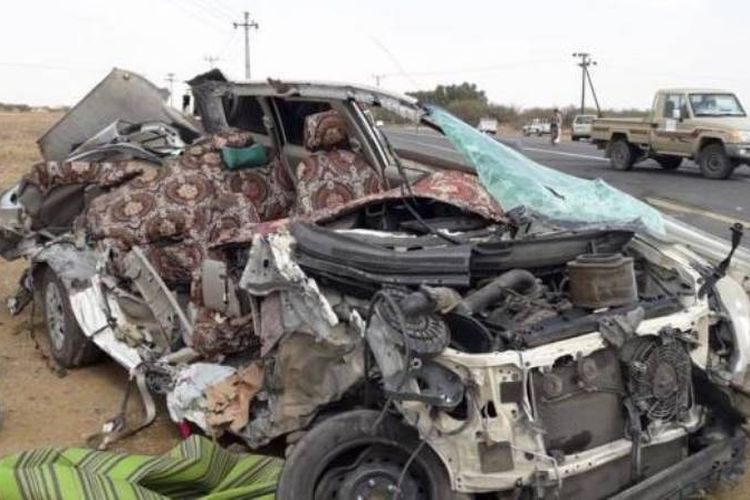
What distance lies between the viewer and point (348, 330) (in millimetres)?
3631

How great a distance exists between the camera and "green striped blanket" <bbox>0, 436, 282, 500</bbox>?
3.42 metres

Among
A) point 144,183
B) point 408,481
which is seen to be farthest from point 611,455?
point 144,183

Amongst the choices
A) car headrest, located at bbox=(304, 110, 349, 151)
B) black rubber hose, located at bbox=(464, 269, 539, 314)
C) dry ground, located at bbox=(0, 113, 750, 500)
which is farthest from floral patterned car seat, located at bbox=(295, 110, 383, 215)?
black rubber hose, located at bbox=(464, 269, 539, 314)

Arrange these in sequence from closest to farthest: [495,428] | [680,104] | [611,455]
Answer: [495,428] < [611,455] < [680,104]

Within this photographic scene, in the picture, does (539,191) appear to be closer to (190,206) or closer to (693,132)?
(190,206)

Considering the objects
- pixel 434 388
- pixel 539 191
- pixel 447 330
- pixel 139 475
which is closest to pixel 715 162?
pixel 539 191

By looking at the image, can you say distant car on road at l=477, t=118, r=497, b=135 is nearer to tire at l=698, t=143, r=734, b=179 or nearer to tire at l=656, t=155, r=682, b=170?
tire at l=698, t=143, r=734, b=179

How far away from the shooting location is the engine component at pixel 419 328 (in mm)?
3176

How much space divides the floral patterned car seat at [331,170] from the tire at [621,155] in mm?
17674

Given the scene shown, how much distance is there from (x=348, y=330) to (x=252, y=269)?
55 centimetres

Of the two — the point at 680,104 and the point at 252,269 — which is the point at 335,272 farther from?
the point at 680,104

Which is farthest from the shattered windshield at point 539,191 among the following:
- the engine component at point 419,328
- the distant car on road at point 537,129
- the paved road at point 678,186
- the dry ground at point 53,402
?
the distant car on road at point 537,129

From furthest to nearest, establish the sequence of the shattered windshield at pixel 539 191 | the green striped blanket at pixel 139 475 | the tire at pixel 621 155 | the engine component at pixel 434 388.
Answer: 1. the tire at pixel 621 155
2. the shattered windshield at pixel 539 191
3. the green striped blanket at pixel 139 475
4. the engine component at pixel 434 388

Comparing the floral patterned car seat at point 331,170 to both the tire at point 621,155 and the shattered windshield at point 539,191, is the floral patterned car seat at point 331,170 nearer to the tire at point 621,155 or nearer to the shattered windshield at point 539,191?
the shattered windshield at point 539,191
